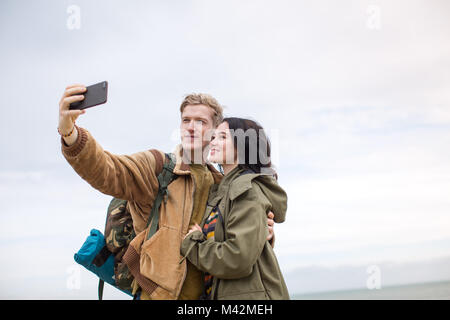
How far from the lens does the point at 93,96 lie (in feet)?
9.71

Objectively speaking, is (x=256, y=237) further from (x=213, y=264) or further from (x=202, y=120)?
(x=202, y=120)

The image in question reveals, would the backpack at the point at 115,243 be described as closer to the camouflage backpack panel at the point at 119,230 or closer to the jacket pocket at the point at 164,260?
the camouflage backpack panel at the point at 119,230

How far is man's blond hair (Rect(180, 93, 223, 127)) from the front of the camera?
4.23m

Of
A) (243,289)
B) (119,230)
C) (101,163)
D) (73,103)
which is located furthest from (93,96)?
(243,289)

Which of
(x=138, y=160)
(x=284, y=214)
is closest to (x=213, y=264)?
(x=284, y=214)

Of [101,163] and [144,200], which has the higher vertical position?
[101,163]

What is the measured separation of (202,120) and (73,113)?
1453mm

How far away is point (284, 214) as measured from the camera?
3.69 m

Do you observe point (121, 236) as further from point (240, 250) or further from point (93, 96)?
point (93, 96)

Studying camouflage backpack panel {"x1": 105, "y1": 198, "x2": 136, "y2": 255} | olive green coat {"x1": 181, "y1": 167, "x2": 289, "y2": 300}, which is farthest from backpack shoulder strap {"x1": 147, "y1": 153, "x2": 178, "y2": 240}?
olive green coat {"x1": 181, "y1": 167, "x2": 289, "y2": 300}

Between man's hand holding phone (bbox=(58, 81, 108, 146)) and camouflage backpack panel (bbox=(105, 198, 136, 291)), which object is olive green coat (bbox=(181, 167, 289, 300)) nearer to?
camouflage backpack panel (bbox=(105, 198, 136, 291))

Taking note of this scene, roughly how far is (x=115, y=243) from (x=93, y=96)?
4.75 feet

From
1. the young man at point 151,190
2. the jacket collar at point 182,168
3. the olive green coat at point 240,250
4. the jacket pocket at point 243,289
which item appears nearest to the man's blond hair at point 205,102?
the young man at point 151,190
